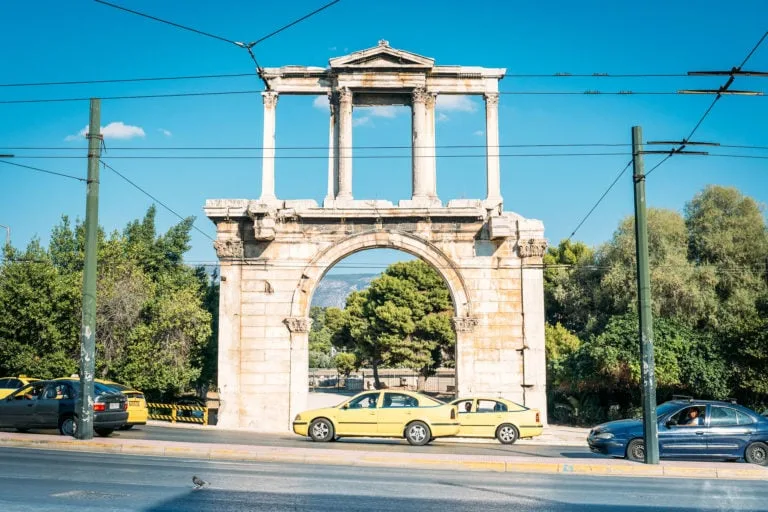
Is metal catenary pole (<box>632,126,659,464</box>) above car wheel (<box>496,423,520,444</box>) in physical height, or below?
above

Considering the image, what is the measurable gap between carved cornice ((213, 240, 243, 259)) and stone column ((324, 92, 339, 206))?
367 cm

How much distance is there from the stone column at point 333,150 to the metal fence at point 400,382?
2703 centimetres

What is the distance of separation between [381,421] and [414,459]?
13.9ft

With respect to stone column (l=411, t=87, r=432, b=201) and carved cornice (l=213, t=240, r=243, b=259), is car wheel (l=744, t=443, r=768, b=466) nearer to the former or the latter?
stone column (l=411, t=87, r=432, b=201)

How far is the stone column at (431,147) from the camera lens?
2680 cm

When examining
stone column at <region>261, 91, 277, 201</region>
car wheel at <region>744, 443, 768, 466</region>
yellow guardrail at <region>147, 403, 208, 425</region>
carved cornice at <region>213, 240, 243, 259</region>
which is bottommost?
yellow guardrail at <region>147, 403, 208, 425</region>

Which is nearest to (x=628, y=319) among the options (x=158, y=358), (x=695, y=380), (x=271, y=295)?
(x=695, y=380)

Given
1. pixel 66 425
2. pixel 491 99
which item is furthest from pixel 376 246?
pixel 66 425

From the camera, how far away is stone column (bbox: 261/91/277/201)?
88.4ft

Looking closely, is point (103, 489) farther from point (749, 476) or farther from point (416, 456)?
point (749, 476)

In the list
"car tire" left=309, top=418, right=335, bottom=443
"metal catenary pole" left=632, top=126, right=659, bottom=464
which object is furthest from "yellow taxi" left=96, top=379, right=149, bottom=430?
"metal catenary pole" left=632, top=126, right=659, bottom=464

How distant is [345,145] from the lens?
2659cm

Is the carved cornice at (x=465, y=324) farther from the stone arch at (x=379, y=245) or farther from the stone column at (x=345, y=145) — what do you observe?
the stone column at (x=345, y=145)

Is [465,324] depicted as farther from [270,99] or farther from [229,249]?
[270,99]
